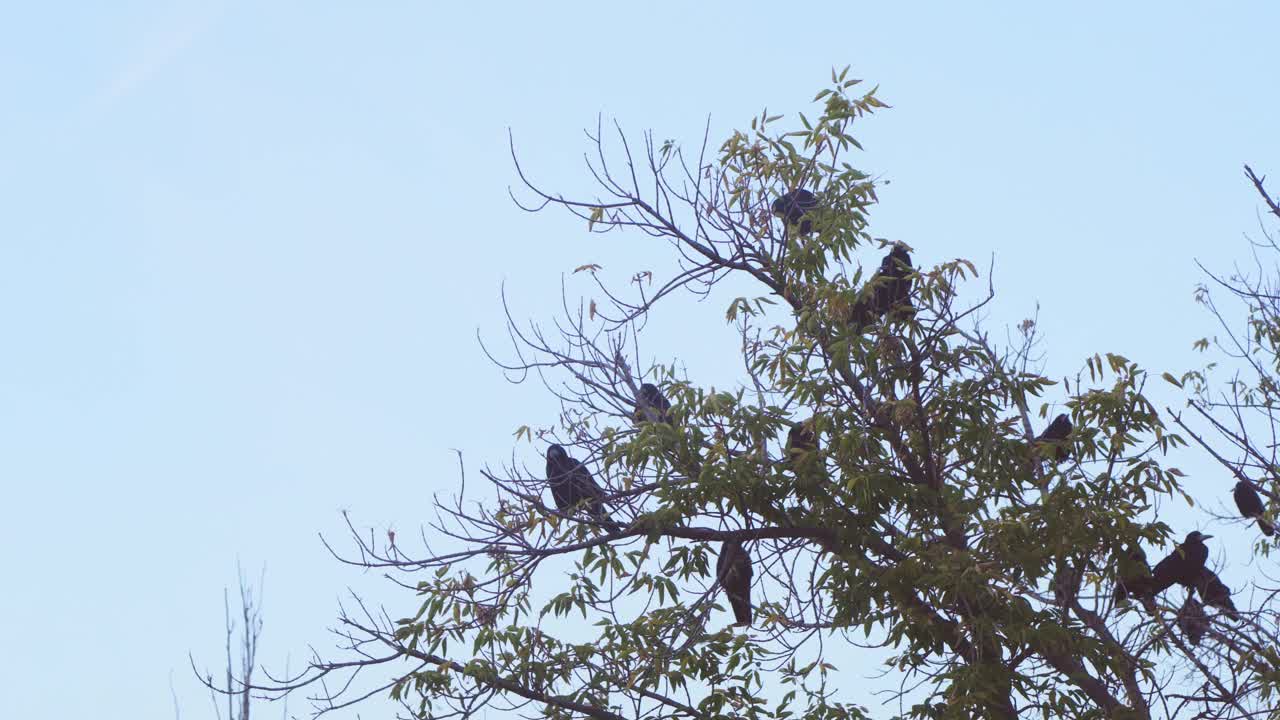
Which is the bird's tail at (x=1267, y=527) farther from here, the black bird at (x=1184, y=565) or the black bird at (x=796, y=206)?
the black bird at (x=796, y=206)

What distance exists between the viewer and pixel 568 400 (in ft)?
26.5

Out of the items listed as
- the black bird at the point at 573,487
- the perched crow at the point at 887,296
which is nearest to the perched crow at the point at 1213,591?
the perched crow at the point at 887,296

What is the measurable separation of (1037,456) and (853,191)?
2047 millimetres

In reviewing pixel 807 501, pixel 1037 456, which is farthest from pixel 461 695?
pixel 1037 456

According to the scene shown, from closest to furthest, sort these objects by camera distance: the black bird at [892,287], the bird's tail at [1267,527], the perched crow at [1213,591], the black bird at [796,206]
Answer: the perched crow at [1213,591] → the black bird at [892,287] → the black bird at [796,206] → the bird's tail at [1267,527]

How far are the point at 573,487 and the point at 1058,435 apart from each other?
2.92 meters

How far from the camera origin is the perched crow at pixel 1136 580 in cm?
722

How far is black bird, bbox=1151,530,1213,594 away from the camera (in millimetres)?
7406

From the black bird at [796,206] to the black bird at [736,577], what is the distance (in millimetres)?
2154

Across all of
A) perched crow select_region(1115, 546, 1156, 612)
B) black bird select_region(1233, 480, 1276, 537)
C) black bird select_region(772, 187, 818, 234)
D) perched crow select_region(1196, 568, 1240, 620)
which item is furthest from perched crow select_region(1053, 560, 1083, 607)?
black bird select_region(772, 187, 818, 234)

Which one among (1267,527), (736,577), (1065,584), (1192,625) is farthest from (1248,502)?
(736,577)

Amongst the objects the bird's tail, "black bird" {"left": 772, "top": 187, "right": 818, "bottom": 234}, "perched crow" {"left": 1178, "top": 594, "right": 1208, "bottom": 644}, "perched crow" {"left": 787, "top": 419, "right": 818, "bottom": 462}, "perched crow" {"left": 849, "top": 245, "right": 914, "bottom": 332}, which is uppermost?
"black bird" {"left": 772, "top": 187, "right": 818, "bottom": 234}

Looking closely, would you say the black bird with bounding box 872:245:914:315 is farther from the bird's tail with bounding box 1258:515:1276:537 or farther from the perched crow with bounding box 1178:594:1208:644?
the bird's tail with bounding box 1258:515:1276:537

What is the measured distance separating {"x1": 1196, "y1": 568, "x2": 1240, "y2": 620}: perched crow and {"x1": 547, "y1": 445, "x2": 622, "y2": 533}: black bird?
3483 millimetres
